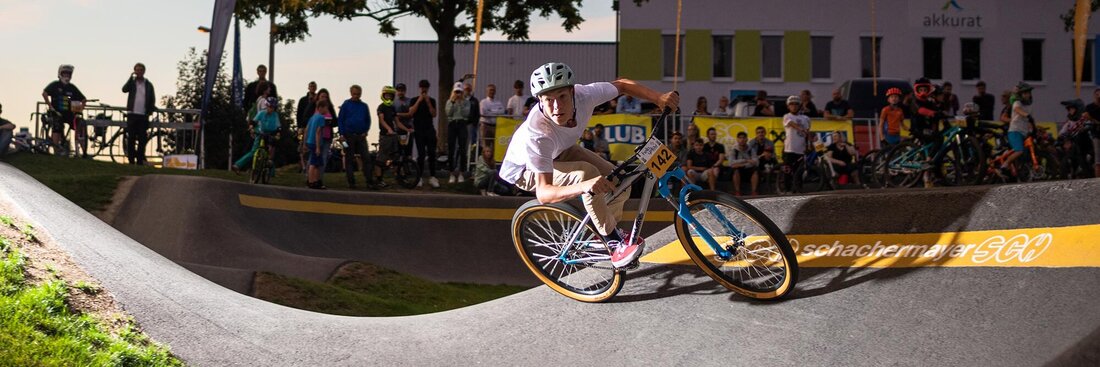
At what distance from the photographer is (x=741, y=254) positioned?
6.88 meters

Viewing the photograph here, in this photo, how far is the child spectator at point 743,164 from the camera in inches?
679

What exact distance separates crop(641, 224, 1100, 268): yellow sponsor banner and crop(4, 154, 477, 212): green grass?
31.5ft

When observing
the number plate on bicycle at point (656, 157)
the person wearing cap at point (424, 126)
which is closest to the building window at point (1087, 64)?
the person wearing cap at point (424, 126)

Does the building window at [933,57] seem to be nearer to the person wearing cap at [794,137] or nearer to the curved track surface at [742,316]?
the person wearing cap at [794,137]

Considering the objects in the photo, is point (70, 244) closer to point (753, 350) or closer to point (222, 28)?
point (753, 350)

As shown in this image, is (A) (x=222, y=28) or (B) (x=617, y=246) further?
(A) (x=222, y=28)

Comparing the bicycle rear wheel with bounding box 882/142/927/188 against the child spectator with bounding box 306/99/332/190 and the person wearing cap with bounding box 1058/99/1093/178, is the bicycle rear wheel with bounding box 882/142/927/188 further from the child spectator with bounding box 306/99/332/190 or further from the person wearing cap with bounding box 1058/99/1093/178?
the child spectator with bounding box 306/99/332/190

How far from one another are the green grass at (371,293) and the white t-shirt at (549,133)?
424 cm

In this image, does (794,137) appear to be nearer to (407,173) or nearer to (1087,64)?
(407,173)

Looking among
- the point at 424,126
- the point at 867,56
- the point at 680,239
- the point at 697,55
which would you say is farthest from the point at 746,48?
the point at 680,239

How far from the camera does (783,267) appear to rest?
22.2 feet

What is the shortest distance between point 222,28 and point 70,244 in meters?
10.7

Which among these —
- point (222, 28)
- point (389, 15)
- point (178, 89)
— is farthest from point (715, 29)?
point (222, 28)

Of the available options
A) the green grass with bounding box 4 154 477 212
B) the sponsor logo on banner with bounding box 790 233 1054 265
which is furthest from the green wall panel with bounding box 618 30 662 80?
the sponsor logo on banner with bounding box 790 233 1054 265
